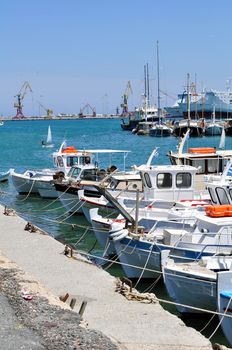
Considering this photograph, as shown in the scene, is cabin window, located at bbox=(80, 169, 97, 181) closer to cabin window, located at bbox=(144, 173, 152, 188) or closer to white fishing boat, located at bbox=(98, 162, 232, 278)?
cabin window, located at bbox=(144, 173, 152, 188)

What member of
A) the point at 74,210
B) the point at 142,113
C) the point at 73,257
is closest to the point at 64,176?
the point at 74,210

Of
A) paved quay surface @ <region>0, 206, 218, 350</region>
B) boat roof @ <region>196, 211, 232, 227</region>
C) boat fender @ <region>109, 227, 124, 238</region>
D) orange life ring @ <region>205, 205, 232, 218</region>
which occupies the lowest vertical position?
boat fender @ <region>109, 227, 124, 238</region>

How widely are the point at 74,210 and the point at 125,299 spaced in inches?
676

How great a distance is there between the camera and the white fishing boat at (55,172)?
32.2m

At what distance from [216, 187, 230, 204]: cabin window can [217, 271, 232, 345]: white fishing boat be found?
17.6ft

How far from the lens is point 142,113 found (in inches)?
4761

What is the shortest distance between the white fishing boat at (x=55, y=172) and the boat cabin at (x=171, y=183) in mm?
10763

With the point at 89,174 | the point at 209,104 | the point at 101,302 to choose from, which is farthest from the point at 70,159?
the point at 209,104

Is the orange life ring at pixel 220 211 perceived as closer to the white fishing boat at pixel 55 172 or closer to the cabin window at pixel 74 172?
the cabin window at pixel 74 172

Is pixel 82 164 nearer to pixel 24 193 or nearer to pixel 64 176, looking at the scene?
pixel 64 176

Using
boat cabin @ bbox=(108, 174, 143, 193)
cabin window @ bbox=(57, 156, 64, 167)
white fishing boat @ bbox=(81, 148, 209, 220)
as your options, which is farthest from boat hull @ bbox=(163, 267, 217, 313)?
cabin window @ bbox=(57, 156, 64, 167)

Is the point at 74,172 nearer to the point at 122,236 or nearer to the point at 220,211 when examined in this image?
the point at 122,236

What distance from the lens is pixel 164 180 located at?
21.3 meters

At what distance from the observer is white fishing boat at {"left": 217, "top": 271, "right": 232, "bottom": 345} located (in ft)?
39.1
